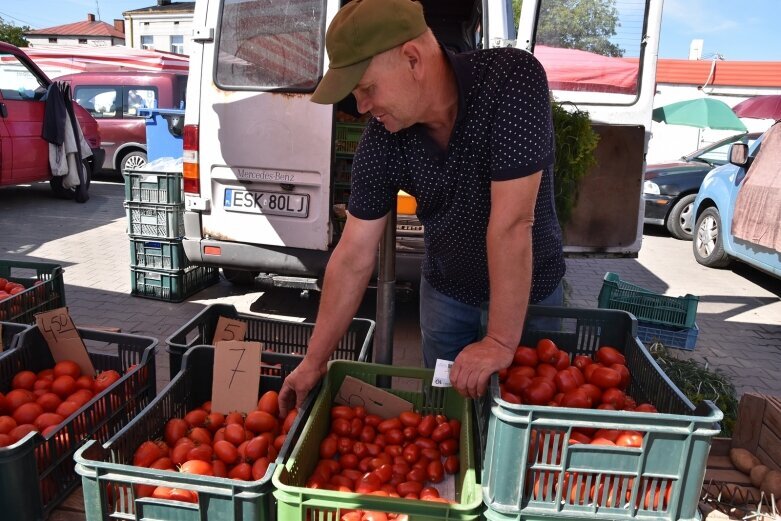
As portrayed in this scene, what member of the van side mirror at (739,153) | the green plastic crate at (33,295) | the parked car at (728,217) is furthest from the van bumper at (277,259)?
the van side mirror at (739,153)

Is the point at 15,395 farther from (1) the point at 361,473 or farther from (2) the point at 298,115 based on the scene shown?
(2) the point at 298,115

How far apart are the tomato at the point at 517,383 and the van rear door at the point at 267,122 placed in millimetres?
2945

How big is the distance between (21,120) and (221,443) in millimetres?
9216

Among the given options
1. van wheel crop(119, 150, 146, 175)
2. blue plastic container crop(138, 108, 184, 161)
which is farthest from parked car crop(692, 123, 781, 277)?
van wheel crop(119, 150, 146, 175)

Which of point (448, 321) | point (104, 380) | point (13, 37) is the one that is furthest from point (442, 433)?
point (13, 37)

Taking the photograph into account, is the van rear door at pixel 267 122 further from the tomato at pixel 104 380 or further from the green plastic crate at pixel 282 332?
the tomato at pixel 104 380

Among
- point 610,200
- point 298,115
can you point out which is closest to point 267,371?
point 298,115

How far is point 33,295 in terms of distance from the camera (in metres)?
3.48

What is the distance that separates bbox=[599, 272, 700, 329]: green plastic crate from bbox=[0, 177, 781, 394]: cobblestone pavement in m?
0.35

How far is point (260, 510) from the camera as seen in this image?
5.13ft

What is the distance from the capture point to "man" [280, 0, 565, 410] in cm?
171

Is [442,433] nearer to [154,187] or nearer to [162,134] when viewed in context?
[154,187]

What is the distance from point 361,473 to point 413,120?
3.57ft

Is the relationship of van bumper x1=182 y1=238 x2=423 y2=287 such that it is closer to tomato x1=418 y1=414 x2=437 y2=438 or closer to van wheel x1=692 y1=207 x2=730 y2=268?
tomato x1=418 y1=414 x2=437 y2=438
